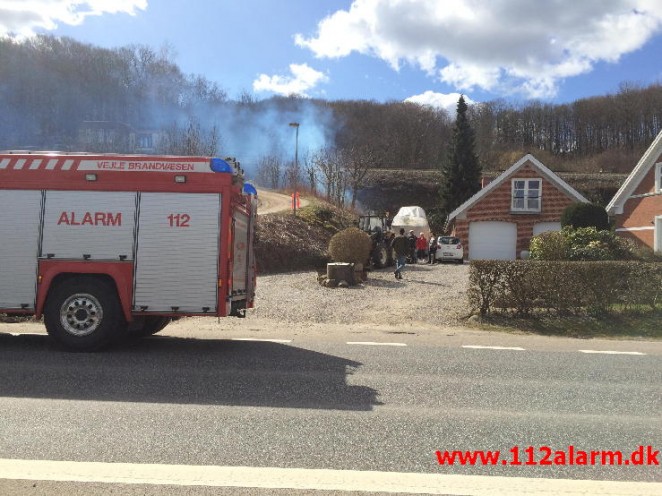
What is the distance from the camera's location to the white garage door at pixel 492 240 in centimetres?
3200

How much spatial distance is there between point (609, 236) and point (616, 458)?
15.5 m

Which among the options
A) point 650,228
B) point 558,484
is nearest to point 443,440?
point 558,484

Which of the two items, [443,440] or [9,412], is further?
[9,412]

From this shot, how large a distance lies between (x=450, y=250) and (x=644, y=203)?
918 centimetres

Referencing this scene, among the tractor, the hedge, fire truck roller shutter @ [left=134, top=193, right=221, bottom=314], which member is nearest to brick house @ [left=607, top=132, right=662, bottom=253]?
the tractor

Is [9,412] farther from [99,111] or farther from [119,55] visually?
[119,55]

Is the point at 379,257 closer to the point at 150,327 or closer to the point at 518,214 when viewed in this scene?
the point at 518,214

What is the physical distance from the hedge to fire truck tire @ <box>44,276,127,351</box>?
7483 millimetres

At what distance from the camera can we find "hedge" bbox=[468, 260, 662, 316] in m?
11.7

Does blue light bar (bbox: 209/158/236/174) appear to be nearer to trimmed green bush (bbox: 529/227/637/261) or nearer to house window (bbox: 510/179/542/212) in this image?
trimmed green bush (bbox: 529/227/637/261)

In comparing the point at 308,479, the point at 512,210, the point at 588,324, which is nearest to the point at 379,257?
the point at 588,324

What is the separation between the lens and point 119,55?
194ft

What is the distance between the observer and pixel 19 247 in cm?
803

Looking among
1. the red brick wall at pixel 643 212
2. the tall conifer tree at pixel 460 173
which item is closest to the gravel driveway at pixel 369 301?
the red brick wall at pixel 643 212
